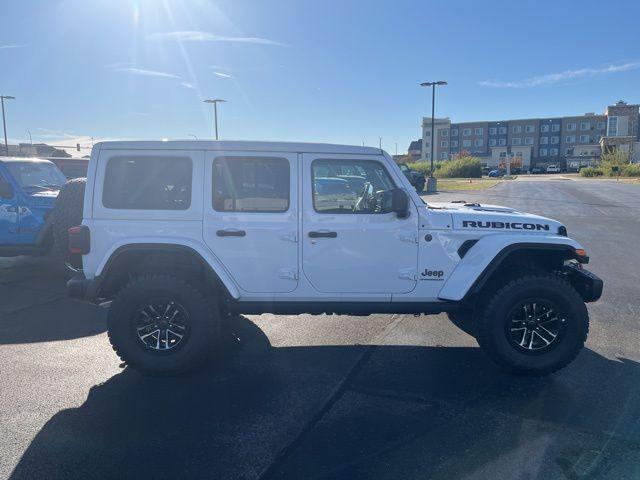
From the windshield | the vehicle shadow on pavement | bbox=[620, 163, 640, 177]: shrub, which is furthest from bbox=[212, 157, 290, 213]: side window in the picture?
bbox=[620, 163, 640, 177]: shrub

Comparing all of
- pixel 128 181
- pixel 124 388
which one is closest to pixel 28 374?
pixel 124 388

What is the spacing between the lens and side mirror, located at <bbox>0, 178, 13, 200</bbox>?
8016 mm

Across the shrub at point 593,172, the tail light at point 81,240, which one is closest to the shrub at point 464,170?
the shrub at point 593,172

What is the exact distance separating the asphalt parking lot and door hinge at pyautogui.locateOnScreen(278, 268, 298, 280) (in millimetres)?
848

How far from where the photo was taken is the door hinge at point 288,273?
14.1 ft

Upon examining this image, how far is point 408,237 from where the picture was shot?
→ 14.0 feet

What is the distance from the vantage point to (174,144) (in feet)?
14.2

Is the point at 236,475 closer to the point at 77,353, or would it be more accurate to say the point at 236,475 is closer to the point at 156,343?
the point at 156,343

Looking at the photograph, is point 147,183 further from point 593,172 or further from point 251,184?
point 593,172

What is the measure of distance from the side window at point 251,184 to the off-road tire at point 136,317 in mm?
816

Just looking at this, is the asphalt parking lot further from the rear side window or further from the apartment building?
the apartment building

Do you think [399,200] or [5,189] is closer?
[399,200]

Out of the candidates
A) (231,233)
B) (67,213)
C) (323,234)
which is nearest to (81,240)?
(231,233)

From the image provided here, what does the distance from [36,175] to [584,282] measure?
8.80 metres
